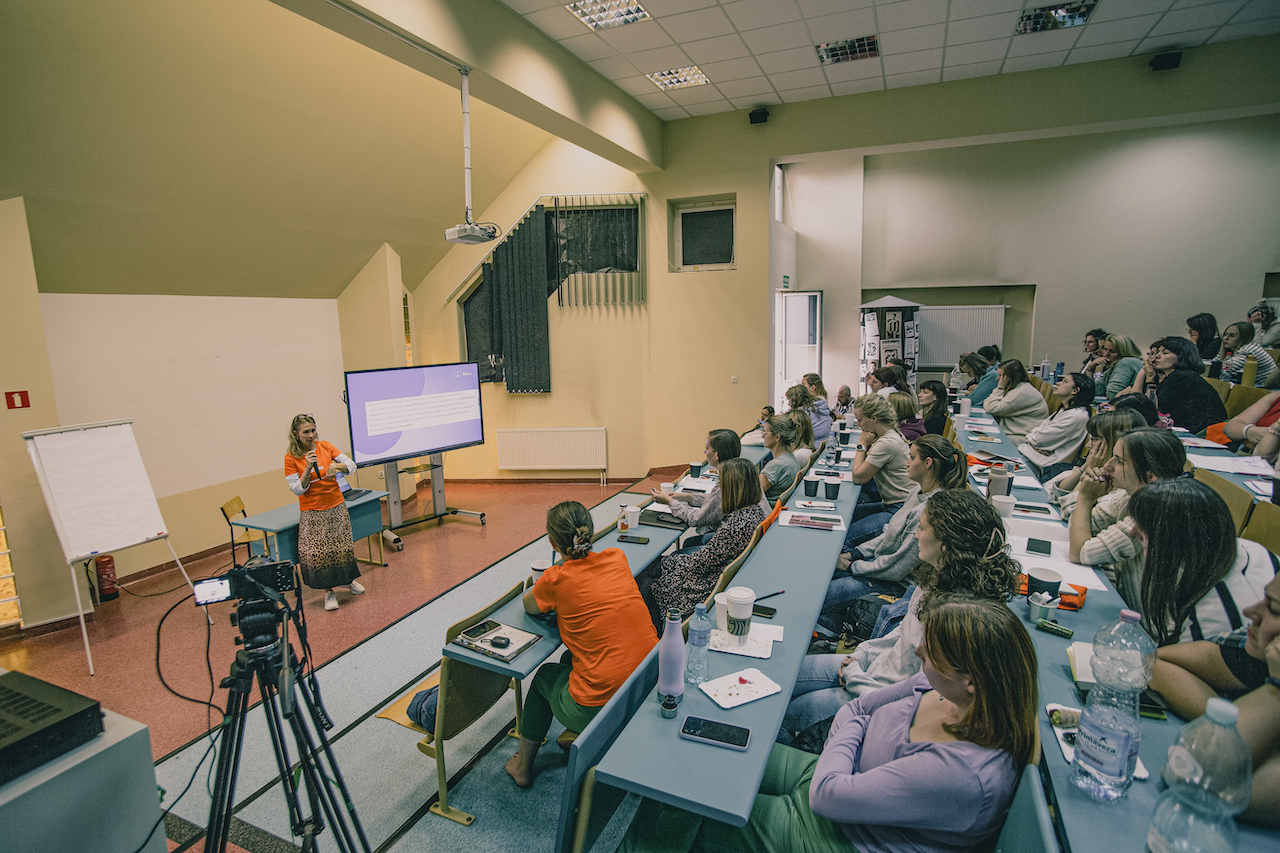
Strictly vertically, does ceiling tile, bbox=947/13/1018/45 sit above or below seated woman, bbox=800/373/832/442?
above

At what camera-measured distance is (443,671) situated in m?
2.37

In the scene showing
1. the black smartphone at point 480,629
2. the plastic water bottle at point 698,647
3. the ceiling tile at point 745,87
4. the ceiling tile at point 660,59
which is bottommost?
the black smartphone at point 480,629

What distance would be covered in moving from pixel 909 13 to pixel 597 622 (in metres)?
4.91

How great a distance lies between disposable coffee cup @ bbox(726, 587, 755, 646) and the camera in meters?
2.17

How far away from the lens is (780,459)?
13.7ft

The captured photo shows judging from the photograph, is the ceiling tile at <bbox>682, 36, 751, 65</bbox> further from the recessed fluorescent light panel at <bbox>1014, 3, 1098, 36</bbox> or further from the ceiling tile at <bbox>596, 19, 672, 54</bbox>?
the recessed fluorescent light panel at <bbox>1014, 3, 1098, 36</bbox>

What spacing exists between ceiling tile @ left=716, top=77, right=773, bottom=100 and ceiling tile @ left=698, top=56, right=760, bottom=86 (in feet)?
0.31

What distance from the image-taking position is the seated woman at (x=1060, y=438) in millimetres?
4684

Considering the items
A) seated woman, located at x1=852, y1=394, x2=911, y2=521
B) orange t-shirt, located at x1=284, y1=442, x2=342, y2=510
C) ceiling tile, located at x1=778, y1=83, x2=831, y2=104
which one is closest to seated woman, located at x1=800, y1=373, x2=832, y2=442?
seated woman, located at x1=852, y1=394, x2=911, y2=521

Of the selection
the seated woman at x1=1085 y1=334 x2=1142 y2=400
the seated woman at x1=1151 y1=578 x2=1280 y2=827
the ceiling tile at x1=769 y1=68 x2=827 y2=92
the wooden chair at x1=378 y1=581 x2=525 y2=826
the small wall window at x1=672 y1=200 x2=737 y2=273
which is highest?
the ceiling tile at x1=769 y1=68 x2=827 y2=92

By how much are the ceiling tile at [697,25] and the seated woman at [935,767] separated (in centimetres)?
457

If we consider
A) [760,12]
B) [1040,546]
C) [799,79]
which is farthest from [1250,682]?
[799,79]

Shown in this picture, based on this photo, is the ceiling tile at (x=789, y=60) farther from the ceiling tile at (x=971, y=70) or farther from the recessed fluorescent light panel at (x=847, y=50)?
the ceiling tile at (x=971, y=70)

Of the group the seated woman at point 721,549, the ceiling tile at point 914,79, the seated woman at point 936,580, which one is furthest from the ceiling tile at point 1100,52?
the seated woman at point 936,580
